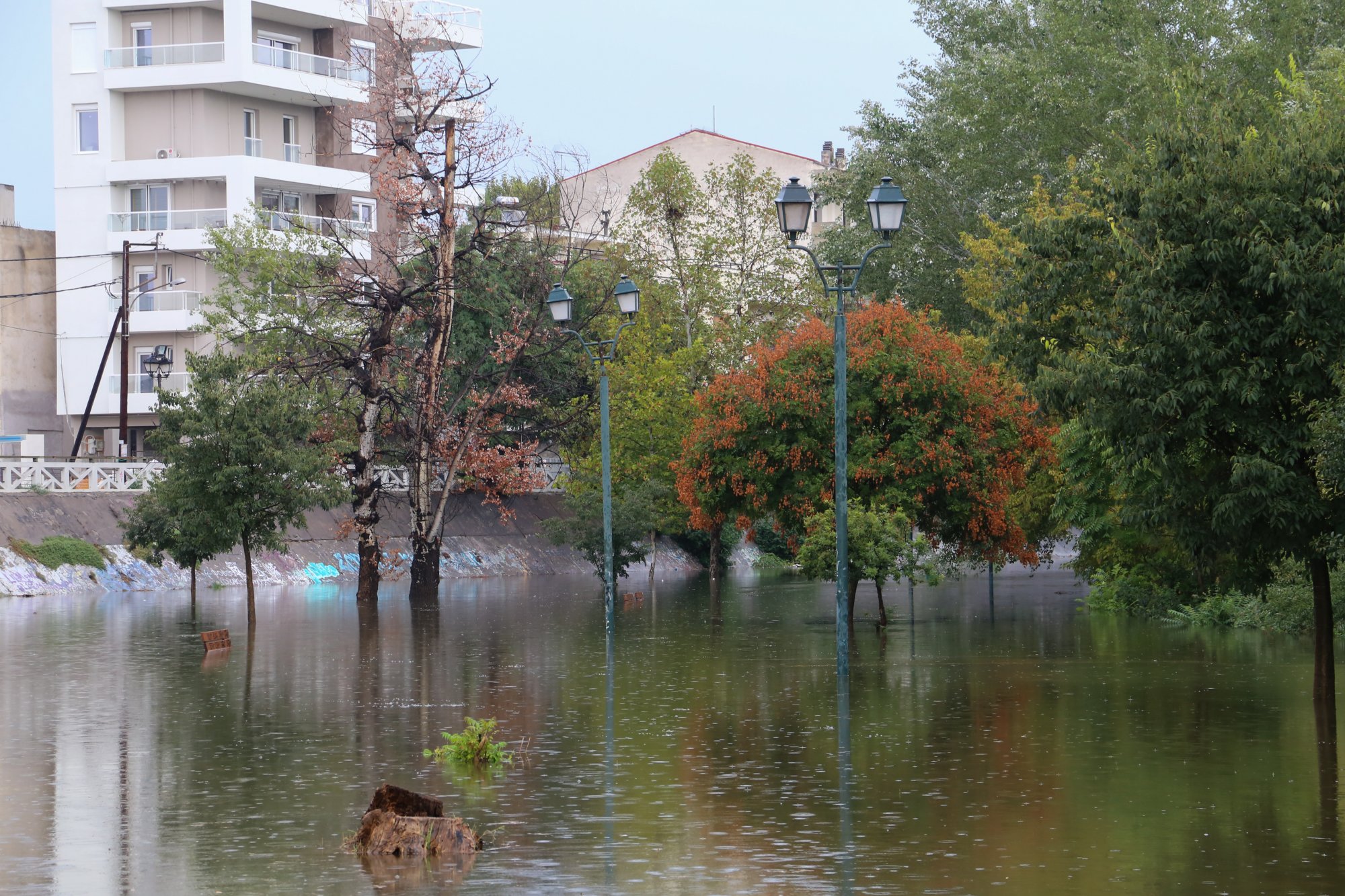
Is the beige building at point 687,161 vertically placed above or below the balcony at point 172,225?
above

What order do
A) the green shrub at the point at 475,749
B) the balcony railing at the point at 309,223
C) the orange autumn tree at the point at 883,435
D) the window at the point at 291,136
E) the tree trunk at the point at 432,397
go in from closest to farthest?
the green shrub at the point at 475,749, the orange autumn tree at the point at 883,435, the tree trunk at the point at 432,397, the balcony railing at the point at 309,223, the window at the point at 291,136

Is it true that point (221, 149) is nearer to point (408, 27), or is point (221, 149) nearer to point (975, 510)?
point (408, 27)

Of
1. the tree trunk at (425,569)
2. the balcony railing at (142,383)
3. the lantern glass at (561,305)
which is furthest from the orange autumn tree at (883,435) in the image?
the balcony railing at (142,383)

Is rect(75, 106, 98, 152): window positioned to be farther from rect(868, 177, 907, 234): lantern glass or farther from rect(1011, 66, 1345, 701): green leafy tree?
rect(1011, 66, 1345, 701): green leafy tree

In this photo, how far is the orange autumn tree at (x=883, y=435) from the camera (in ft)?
107

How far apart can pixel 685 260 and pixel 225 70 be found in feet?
63.0

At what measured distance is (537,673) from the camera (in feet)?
76.9

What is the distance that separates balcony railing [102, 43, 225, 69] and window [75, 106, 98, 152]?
7.15 ft

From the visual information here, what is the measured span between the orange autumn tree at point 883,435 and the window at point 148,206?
3887 centimetres

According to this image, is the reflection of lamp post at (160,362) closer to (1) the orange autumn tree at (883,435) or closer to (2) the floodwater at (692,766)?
(1) the orange autumn tree at (883,435)

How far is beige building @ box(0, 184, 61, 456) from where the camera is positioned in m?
67.0

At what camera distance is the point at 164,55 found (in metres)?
65.6

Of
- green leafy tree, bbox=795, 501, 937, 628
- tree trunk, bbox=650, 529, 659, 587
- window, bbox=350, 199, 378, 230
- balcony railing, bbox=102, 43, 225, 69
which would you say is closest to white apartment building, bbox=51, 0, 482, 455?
balcony railing, bbox=102, 43, 225, 69

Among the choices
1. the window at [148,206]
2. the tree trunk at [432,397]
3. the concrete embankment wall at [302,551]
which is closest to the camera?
the tree trunk at [432,397]
